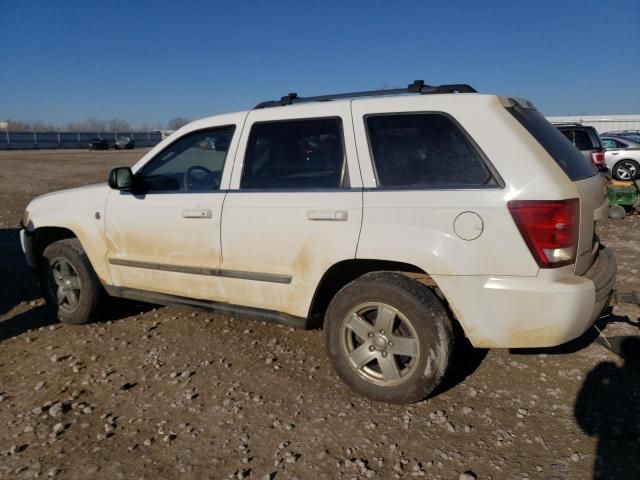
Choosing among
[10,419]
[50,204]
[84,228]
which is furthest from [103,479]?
[50,204]

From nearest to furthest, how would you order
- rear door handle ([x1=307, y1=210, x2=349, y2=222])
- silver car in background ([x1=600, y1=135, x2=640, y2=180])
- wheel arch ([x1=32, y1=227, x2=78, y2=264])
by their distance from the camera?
rear door handle ([x1=307, y1=210, x2=349, y2=222])
wheel arch ([x1=32, y1=227, x2=78, y2=264])
silver car in background ([x1=600, y1=135, x2=640, y2=180])

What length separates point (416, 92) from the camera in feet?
11.2

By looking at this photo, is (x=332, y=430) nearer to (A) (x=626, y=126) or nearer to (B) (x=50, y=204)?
(B) (x=50, y=204)

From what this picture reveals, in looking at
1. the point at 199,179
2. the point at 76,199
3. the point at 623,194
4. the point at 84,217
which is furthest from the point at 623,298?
A: the point at 623,194

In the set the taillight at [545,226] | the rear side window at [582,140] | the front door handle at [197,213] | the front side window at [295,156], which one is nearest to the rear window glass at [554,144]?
the taillight at [545,226]

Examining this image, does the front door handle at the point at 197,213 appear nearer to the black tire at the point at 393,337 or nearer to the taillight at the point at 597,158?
the black tire at the point at 393,337

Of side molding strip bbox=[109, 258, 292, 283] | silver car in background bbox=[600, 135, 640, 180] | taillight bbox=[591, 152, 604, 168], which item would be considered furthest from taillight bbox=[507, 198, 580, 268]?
silver car in background bbox=[600, 135, 640, 180]

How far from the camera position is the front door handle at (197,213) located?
369cm

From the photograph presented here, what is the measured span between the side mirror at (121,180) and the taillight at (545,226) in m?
2.88

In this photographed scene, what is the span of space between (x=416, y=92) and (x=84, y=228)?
3.01m

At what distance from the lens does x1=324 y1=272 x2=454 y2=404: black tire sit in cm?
302

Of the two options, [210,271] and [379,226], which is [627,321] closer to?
[379,226]

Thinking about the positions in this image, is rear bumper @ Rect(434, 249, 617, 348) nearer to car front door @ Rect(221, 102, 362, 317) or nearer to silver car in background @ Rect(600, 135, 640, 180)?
car front door @ Rect(221, 102, 362, 317)

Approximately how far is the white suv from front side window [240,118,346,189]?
0.01 m
